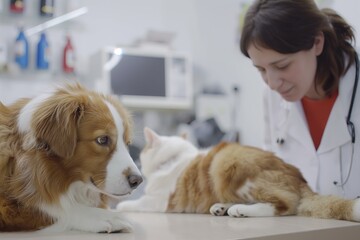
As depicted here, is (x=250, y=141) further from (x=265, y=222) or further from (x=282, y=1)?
(x=265, y=222)

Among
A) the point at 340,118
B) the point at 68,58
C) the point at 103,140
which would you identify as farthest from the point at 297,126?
the point at 68,58

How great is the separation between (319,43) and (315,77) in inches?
5.7

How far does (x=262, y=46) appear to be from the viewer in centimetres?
156

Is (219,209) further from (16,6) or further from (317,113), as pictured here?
(16,6)

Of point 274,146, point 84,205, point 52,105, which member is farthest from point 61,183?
point 274,146

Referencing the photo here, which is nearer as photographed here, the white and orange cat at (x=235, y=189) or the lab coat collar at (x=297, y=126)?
the white and orange cat at (x=235, y=189)

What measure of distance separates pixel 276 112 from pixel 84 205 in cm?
117

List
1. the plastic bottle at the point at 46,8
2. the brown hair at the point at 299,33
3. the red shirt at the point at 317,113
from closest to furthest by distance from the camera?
the brown hair at the point at 299,33, the red shirt at the point at 317,113, the plastic bottle at the point at 46,8

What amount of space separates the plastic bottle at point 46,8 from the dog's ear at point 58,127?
9.68 feet

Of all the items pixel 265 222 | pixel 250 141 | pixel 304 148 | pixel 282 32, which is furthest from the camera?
pixel 250 141

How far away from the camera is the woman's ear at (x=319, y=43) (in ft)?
5.34

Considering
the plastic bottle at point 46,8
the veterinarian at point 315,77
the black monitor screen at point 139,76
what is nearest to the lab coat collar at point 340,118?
the veterinarian at point 315,77

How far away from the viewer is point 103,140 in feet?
3.49

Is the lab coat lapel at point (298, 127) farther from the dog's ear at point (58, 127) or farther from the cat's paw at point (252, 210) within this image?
the dog's ear at point (58, 127)
